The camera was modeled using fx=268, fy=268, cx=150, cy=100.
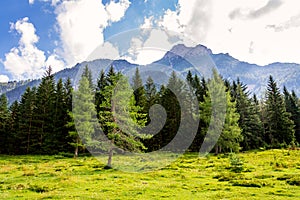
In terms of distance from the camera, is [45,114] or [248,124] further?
[248,124]

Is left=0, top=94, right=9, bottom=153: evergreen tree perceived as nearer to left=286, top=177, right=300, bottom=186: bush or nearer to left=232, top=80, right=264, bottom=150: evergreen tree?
left=232, top=80, right=264, bottom=150: evergreen tree

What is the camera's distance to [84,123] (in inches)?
1772

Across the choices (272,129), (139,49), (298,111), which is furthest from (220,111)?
(298,111)

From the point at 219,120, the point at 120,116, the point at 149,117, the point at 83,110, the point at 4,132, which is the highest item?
the point at 83,110

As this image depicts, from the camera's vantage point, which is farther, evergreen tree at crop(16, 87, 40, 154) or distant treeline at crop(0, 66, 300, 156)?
evergreen tree at crop(16, 87, 40, 154)

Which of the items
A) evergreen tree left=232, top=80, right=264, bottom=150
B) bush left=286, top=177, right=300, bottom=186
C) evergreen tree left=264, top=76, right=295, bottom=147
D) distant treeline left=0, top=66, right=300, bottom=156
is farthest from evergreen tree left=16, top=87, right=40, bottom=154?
evergreen tree left=264, top=76, right=295, bottom=147

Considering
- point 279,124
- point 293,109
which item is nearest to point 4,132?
point 279,124

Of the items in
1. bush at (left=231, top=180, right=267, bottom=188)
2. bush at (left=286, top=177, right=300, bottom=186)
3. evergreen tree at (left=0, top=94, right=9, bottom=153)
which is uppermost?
evergreen tree at (left=0, top=94, right=9, bottom=153)

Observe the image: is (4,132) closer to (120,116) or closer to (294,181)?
(120,116)

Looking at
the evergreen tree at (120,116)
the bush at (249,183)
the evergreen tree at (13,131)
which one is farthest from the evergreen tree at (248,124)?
the evergreen tree at (13,131)

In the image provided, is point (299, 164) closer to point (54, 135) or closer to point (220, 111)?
point (220, 111)

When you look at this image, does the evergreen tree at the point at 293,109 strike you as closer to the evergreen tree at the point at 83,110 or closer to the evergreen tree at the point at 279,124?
the evergreen tree at the point at 279,124

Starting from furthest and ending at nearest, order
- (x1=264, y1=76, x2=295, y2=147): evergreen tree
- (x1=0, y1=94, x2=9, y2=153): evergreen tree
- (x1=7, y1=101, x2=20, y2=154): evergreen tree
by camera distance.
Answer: (x1=264, y1=76, x2=295, y2=147): evergreen tree, (x1=0, y1=94, x2=9, y2=153): evergreen tree, (x1=7, y1=101, x2=20, y2=154): evergreen tree

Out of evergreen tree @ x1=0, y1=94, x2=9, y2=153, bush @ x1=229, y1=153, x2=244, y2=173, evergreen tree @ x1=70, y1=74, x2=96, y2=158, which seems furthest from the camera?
evergreen tree @ x1=0, y1=94, x2=9, y2=153
